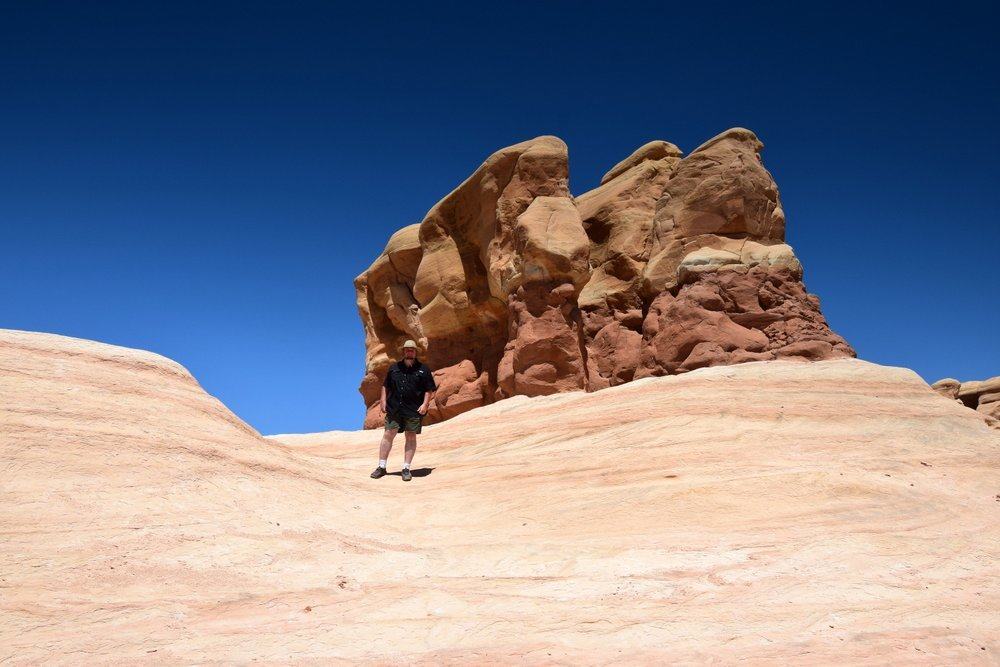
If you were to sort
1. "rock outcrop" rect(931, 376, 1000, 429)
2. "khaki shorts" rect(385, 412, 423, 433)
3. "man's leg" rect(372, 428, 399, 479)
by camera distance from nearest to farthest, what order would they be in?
"man's leg" rect(372, 428, 399, 479)
"khaki shorts" rect(385, 412, 423, 433)
"rock outcrop" rect(931, 376, 1000, 429)

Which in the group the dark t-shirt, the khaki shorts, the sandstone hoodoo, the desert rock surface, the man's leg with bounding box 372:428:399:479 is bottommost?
the desert rock surface

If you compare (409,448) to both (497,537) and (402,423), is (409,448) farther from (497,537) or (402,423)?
(497,537)

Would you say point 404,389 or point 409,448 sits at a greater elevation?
point 404,389

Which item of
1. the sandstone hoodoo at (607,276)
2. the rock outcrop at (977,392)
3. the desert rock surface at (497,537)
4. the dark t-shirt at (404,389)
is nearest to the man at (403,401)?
the dark t-shirt at (404,389)

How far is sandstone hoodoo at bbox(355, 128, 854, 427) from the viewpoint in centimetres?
1447

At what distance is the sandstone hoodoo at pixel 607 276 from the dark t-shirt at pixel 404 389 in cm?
646

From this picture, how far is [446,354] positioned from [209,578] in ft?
64.6

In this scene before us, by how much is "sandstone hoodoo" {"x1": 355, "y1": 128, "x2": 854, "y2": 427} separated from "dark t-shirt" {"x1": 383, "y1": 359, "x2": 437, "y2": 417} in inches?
254

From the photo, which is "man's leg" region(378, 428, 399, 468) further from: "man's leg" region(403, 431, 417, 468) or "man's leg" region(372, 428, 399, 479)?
"man's leg" region(403, 431, 417, 468)

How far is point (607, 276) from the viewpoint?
67.3ft

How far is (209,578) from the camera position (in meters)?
4.68

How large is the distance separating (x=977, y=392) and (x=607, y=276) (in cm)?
1964

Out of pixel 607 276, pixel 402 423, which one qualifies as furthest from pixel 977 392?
pixel 402 423

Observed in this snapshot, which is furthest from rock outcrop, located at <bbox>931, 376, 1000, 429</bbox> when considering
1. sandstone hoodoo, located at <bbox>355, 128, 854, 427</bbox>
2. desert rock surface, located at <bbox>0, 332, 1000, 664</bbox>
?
desert rock surface, located at <bbox>0, 332, 1000, 664</bbox>
